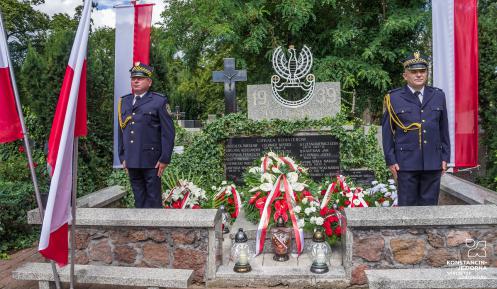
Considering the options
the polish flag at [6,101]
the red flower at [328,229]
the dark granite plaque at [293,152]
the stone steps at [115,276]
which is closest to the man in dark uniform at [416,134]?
the red flower at [328,229]

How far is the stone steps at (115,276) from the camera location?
3.03 m

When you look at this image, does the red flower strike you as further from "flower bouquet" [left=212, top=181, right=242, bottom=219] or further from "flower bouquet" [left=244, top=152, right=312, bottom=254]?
"flower bouquet" [left=212, top=181, right=242, bottom=219]

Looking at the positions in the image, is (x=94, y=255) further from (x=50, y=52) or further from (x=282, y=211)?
(x=50, y=52)

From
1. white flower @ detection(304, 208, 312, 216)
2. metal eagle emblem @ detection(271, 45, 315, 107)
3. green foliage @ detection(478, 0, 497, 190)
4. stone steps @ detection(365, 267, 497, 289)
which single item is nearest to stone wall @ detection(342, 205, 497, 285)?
stone steps @ detection(365, 267, 497, 289)

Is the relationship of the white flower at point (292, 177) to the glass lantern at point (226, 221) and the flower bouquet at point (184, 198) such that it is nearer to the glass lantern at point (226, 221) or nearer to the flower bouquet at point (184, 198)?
the glass lantern at point (226, 221)

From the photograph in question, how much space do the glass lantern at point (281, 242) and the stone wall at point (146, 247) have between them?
28.7 inches

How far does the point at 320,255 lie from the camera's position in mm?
3658

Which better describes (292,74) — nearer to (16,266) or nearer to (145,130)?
(145,130)

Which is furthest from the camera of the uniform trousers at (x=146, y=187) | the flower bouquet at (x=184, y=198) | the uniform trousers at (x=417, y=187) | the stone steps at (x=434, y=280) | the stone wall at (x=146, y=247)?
the flower bouquet at (x=184, y=198)

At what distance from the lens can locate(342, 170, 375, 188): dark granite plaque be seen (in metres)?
6.22

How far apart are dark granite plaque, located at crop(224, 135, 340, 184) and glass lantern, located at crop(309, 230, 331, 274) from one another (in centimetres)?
245

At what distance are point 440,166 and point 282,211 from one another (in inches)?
61.3

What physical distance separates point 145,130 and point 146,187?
62cm

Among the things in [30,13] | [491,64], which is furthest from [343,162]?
[30,13]
